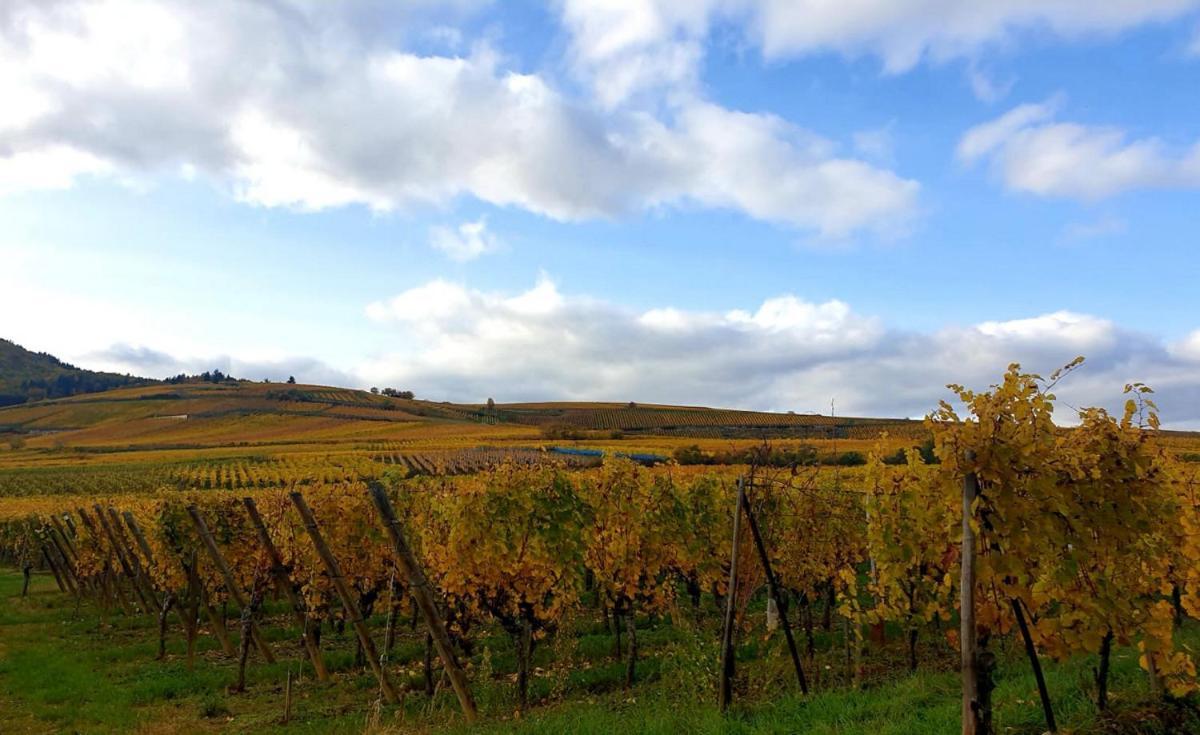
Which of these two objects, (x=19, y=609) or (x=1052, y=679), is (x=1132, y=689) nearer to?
(x=1052, y=679)

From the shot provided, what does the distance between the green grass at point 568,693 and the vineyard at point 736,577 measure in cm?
9

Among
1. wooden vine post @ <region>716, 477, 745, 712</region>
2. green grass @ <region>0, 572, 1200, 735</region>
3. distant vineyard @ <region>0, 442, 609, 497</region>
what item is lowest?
distant vineyard @ <region>0, 442, 609, 497</region>

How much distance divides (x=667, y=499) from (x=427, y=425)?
103421mm

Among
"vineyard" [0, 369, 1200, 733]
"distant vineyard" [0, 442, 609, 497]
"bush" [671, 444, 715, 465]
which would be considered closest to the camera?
"vineyard" [0, 369, 1200, 733]

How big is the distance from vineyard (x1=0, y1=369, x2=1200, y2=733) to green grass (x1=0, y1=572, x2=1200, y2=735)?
0.09 metres

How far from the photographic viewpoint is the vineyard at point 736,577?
17.8 ft

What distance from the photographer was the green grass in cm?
713

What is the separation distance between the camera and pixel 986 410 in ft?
16.8

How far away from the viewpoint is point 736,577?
8.20m

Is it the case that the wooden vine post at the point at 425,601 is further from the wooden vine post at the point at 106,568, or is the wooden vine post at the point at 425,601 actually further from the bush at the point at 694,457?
the bush at the point at 694,457

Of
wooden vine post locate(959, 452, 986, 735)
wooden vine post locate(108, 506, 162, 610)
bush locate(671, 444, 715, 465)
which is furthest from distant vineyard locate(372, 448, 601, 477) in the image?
wooden vine post locate(959, 452, 986, 735)

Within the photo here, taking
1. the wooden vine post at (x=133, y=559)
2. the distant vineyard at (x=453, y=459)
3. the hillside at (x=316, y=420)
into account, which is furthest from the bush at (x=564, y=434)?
the wooden vine post at (x=133, y=559)

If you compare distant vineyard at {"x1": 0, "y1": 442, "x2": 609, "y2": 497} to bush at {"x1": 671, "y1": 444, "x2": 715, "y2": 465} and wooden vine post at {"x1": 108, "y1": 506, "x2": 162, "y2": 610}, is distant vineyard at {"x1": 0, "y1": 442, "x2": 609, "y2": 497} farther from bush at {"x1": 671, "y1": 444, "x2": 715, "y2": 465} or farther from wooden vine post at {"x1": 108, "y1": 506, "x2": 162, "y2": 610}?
wooden vine post at {"x1": 108, "y1": 506, "x2": 162, "y2": 610}

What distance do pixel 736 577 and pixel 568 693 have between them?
4657 millimetres
